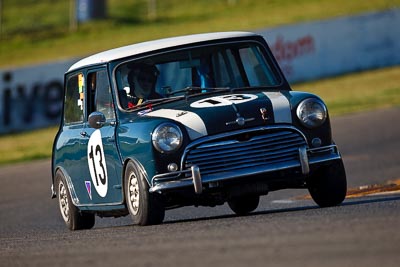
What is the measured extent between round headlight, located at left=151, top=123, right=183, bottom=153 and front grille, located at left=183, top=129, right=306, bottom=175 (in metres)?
0.12

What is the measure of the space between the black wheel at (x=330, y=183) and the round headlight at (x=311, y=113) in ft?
1.22

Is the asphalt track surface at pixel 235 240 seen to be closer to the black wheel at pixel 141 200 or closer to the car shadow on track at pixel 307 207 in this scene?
the car shadow on track at pixel 307 207

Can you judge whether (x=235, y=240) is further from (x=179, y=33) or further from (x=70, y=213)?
(x=179, y=33)

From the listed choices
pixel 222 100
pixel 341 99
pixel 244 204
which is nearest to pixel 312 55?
pixel 341 99

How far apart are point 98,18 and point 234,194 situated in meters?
31.2

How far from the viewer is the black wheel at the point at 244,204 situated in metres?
11.0

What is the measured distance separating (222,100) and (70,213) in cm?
237

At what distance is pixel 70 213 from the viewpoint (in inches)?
436

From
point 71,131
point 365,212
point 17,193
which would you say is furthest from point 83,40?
point 365,212

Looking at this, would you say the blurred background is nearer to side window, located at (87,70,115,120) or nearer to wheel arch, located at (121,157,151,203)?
side window, located at (87,70,115,120)

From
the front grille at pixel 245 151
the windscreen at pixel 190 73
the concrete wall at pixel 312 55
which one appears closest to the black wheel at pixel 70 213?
the windscreen at pixel 190 73

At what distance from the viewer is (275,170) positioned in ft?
30.0

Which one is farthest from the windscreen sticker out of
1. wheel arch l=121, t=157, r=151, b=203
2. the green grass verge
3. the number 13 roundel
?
the green grass verge

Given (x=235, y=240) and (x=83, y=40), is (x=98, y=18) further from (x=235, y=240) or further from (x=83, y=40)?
(x=235, y=240)
